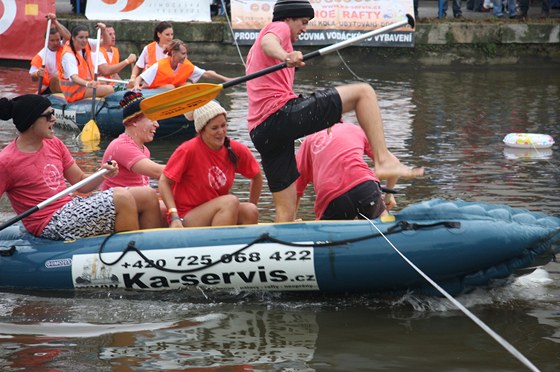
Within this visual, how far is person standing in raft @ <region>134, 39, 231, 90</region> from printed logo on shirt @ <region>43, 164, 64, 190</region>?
6.22 m

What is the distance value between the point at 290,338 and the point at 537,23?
51.3 feet

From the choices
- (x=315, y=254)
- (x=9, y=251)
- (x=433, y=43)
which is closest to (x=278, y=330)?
(x=315, y=254)

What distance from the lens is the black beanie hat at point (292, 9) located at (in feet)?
23.6

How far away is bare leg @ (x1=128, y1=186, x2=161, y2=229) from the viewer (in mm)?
7469

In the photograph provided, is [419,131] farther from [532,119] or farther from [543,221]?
[543,221]

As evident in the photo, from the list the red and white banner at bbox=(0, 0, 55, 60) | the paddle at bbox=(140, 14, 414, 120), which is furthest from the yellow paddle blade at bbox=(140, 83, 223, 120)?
the red and white banner at bbox=(0, 0, 55, 60)

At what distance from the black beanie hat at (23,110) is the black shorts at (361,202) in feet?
6.80

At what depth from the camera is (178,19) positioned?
20.6 meters

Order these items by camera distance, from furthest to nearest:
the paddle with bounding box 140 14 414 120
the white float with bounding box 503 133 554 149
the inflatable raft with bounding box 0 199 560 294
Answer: the white float with bounding box 503 133 554 149 → the paddle with bounding box 140 14 414 120 → the inflatable raft with bounding box 0 199 560 294

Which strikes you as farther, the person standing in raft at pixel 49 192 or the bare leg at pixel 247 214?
the bare leg at pixel 247 214

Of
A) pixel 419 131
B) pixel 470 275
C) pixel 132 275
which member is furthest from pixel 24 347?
pixel 419 131

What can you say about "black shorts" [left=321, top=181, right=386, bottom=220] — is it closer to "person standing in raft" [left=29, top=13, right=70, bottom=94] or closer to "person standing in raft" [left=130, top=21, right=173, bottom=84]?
"person standing in raft" [left=130, top=21, right=173, bottom=84]

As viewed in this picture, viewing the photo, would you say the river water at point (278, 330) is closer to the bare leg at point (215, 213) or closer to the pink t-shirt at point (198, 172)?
the bare leg at point (215, 213)

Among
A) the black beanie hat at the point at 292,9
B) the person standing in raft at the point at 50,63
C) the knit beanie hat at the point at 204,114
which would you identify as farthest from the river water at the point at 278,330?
the person standing in raft at the point at 50,63
